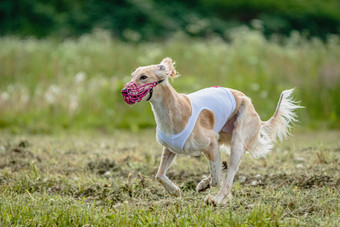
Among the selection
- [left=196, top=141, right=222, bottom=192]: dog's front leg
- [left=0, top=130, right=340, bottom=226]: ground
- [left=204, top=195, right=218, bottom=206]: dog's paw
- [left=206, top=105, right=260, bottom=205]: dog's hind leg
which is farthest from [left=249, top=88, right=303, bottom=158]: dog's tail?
[left=204, top=195, right=218, bottom=206]: dog's paw

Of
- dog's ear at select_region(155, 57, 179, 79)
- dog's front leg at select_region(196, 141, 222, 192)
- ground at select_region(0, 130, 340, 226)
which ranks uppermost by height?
dog's ear at select_region(155, 57, 179, 79)

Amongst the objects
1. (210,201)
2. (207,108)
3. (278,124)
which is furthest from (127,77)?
(210,201)

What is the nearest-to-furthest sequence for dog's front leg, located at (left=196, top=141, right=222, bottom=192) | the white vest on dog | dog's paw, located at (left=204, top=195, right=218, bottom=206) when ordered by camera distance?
dog's paw, located at (left=204, top=195, right=218, bottom=206) → the white vest on dog → dog's front leg, located at (left=196, top=141, right=222, bottom=192)

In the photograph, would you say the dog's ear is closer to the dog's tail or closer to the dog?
the dog

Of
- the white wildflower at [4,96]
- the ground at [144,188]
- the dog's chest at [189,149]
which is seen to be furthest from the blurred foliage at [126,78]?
the dog's chest at [189,149]

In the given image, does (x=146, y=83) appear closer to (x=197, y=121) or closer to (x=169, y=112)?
(x=169, y=112)

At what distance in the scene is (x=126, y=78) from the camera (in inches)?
444

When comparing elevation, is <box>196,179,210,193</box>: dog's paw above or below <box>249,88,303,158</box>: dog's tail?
below

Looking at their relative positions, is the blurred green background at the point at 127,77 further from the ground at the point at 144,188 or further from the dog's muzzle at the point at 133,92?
the dog's muzzle at the point at 133,92

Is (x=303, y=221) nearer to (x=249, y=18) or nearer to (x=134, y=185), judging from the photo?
(x=134, y=185)

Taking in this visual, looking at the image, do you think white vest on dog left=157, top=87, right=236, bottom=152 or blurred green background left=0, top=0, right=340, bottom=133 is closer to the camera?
white vest on dog left=157, top=87, right=236, bottom=152

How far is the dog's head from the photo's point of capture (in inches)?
Result: 170

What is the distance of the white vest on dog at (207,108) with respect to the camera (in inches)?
179

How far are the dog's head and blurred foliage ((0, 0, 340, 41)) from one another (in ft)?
49.1
